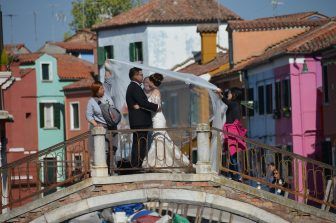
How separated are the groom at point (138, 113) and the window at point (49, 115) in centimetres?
4900

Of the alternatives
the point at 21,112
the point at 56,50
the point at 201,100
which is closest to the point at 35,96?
the point at 21,112

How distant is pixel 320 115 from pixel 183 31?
2151cm

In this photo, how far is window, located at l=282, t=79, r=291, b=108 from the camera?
154ft

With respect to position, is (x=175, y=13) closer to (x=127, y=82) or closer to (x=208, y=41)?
(x=208, y=41)

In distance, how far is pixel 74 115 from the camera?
73438 millimetres

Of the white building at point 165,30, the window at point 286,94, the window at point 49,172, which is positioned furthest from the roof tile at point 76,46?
the window at point 49,172

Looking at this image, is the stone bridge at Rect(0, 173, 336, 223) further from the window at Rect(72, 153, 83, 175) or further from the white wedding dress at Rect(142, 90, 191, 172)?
the window at Rect(72, 153, 83, 175)

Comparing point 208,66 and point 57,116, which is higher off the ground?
point 208,66

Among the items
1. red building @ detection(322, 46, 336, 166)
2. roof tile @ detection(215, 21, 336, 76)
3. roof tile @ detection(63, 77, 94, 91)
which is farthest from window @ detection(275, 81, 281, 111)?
roof tile @ detection(63, 77, 94, 91)

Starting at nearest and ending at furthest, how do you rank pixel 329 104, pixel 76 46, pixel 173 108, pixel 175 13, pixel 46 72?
pixel 173 108, pixel 329 104, pixel 175 13, pixel 46 72, pixel 76 46

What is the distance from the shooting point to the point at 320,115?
45.7 meters

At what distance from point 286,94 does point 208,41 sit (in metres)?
14.0

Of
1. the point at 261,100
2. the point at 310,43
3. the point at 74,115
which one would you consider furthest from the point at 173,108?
the point at 74,115

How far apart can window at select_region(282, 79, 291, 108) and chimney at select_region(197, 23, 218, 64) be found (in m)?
13.3
